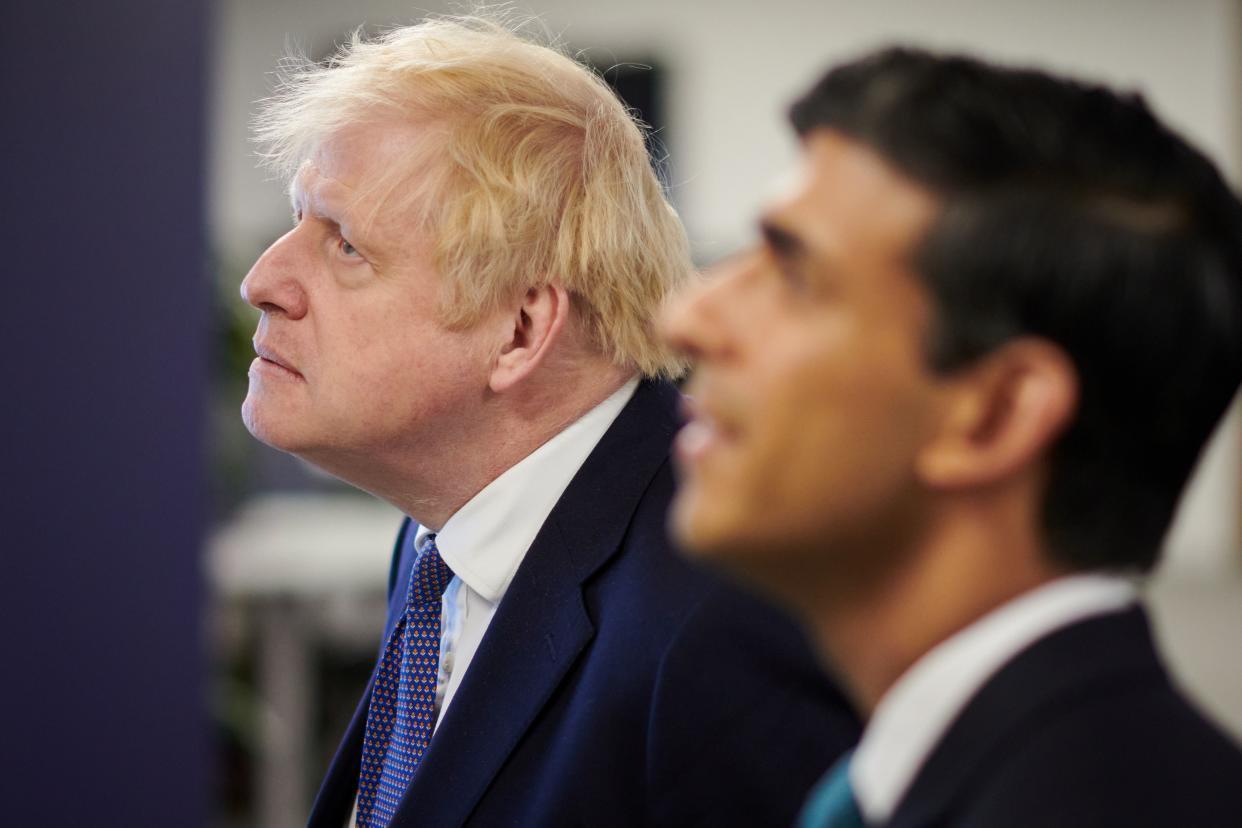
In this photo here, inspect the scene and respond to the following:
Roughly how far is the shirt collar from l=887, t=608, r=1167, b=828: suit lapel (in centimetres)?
71

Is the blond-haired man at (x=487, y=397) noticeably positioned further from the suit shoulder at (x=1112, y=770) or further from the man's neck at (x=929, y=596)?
the suit shoulder at (x=1112, y=770)

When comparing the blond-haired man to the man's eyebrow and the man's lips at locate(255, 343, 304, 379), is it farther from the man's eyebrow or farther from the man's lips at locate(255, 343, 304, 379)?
the man's eyebrow

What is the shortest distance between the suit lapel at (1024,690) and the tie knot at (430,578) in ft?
2.65

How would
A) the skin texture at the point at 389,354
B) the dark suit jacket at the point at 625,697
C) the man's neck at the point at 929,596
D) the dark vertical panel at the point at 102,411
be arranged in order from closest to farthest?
the man's neck at the point at 929,596 → the dark suit jacket at the point at 625,697 → the skin texture at the point at 389,354 → the dark vertical panel at the point at 102,411

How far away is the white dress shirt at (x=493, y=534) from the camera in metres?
1.40

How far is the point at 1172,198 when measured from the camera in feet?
2.46

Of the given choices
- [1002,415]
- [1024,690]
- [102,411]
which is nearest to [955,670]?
[1024,690]

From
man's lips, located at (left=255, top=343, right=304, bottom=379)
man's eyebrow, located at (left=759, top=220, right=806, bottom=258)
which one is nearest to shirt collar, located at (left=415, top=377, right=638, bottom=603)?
man's lips, located at (left=255, top=343, right=304, bottom=379)

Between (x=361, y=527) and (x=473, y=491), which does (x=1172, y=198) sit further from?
(x=361, y=527)

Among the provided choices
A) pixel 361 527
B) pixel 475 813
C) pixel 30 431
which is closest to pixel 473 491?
pixel 475 813

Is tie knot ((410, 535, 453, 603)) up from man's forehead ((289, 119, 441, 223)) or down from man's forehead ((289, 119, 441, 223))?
down

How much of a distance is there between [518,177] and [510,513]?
14.0 inches

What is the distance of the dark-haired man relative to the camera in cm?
73

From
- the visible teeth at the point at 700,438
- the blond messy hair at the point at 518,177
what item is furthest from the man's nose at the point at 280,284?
the visible teeth at the point at 700,438
